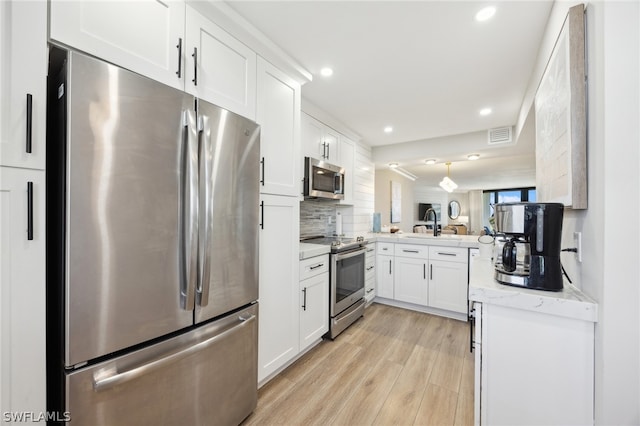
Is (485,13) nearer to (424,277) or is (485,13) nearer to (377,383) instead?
(377,383)

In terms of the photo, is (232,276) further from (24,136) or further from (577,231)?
(577,231)

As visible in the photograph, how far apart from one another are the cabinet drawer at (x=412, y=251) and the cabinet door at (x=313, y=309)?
145cm

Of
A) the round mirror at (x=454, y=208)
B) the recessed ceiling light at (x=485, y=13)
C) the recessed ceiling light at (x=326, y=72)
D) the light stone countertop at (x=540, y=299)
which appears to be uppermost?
the recessed ceiling light at (x=326, y=72)

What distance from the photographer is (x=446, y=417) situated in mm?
1615

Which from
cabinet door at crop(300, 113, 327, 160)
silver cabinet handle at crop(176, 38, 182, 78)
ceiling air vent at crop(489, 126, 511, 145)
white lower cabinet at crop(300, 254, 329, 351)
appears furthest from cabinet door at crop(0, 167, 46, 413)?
ceiling air vent at crop(489, 126, 511, 145)

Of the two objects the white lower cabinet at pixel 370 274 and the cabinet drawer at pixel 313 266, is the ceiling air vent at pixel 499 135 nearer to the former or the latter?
the white lower cabinet at pixel 370 274

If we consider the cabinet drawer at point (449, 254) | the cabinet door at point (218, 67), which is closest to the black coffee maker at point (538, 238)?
the cabinet door at point (218, 67)

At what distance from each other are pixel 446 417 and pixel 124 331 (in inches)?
73.0

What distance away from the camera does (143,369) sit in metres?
1.03

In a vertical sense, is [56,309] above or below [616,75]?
below

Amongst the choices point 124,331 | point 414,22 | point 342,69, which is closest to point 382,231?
point 342,69

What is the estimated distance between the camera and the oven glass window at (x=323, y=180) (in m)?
2.74

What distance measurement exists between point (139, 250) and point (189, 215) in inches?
9.4

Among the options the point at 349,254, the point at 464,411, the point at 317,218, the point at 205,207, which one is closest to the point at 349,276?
the point at 349,254
